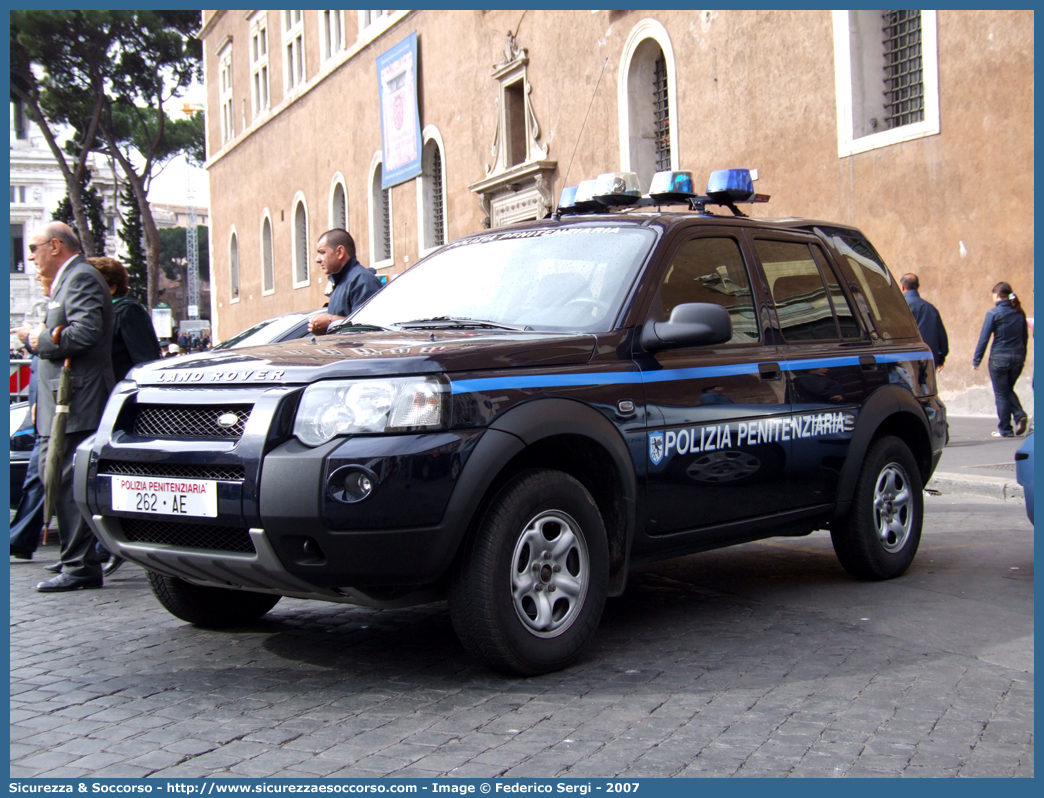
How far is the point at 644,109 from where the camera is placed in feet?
67.6

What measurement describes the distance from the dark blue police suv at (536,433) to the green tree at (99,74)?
39.1 m

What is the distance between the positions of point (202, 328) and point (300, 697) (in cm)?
6242

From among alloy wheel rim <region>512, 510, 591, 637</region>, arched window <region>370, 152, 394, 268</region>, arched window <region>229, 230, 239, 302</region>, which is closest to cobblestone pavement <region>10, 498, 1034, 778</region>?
alloy wheel rim <region>512, 510, 591, 637</region>

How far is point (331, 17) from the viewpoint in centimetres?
3503

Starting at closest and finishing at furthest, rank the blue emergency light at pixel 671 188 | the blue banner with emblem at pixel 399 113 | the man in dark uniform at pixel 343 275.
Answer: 1. the blue emergency light at pixel 671 188
2. the man in dark uniform at pixel 343 275
3. the blue banner with emblem at pixel 399 113

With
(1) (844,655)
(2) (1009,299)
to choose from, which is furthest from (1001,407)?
(1) (844,655)

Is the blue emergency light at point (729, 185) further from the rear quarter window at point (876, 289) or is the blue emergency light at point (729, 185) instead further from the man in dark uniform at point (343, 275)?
the man in dark uniform at point (343, 275)

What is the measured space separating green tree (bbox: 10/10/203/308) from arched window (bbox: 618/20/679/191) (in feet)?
86.8

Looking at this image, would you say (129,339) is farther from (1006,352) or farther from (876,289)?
(1006,352)

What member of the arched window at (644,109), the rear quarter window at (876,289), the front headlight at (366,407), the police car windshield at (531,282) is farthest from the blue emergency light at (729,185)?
the arched window at (644,109)

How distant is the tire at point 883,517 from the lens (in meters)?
5.84

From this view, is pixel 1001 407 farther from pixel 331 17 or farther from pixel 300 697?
pixel 331 17

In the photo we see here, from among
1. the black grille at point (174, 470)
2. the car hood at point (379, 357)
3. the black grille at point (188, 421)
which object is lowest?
the black grille at point (174, 470)

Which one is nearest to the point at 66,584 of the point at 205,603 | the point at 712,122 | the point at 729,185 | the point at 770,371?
the point at 205,603
